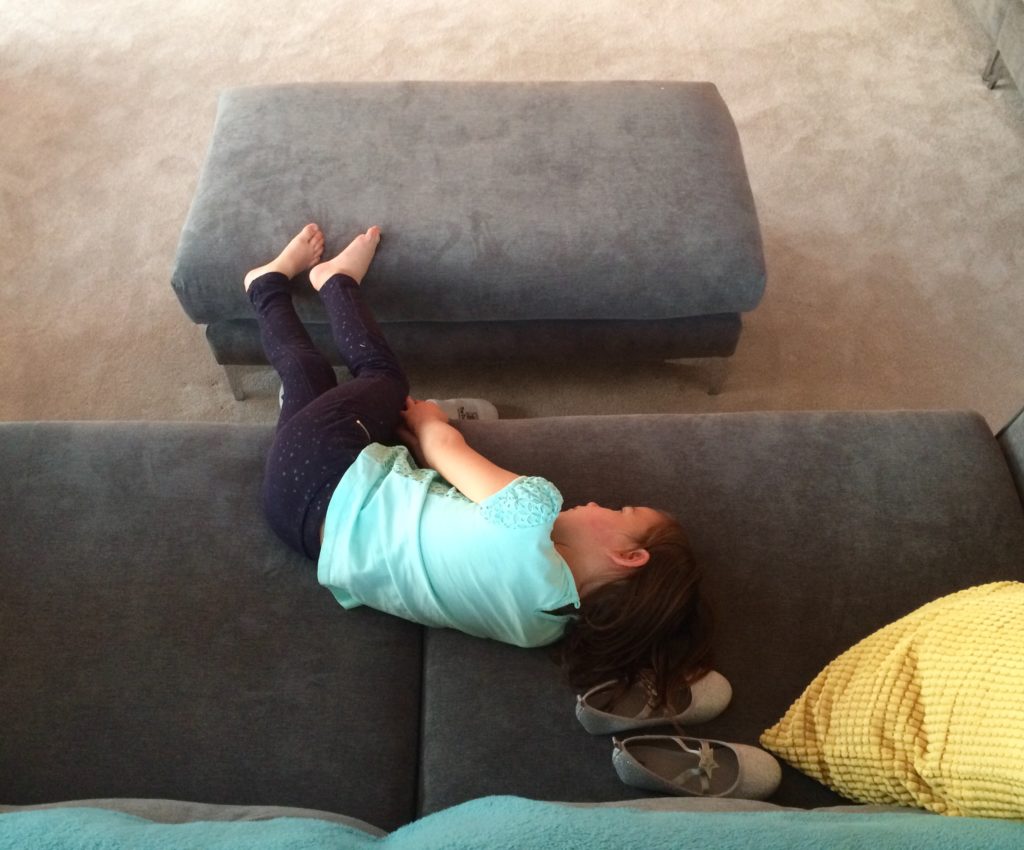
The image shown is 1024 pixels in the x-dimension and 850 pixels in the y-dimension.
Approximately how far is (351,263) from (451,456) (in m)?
0.45

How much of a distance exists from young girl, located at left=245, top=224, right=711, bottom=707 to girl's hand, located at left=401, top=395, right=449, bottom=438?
0.02 m

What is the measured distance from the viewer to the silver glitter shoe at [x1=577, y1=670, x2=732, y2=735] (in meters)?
1.13

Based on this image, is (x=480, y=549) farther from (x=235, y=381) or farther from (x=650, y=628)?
(x=235, y=381)

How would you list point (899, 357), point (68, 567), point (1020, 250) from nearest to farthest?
point (68, 567) < point (899, 357) < point (1020, 250)

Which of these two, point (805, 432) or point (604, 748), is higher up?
A: point (805, 432)

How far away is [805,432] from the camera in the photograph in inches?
56.1

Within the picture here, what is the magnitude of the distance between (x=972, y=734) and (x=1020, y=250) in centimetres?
176

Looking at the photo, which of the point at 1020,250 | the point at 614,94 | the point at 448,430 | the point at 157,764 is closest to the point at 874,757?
the point at 448,430

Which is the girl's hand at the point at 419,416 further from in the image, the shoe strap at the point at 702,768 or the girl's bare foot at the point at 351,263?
the shoe strap at the point at 702,768

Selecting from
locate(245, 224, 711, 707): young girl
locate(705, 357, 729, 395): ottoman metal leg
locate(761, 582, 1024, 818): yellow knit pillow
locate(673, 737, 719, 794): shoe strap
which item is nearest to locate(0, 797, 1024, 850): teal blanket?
locate(761, 582, 1024, 818): yellow knit pillow

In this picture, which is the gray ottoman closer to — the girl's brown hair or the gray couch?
the gray couch

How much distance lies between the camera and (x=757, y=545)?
131 cm

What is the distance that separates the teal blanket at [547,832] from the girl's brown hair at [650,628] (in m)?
0.28

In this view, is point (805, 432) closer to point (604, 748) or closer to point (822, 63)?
point (604, 748)
